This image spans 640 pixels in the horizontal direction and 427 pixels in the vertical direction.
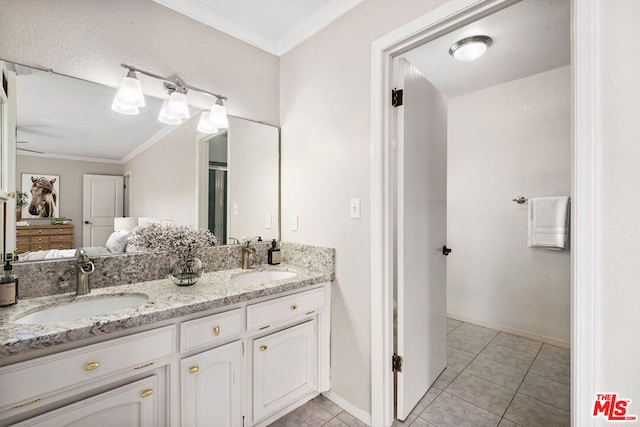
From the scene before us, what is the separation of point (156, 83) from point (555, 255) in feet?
11.2

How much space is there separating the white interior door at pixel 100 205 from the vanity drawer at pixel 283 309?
90 cm

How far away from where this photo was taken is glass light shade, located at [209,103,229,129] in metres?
1.82

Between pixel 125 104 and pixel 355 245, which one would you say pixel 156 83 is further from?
pixel 355 245

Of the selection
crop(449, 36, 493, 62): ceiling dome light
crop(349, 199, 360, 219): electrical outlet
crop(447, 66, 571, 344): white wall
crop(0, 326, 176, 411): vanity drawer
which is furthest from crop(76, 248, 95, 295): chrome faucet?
crop(447, 66, 571, 344): white wall

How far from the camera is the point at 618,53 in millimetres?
899

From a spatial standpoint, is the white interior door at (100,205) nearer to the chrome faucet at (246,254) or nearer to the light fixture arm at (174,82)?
the light fixture arm at (174,82)

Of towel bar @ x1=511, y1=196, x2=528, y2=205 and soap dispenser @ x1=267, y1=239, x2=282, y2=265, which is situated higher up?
towel bar @ x1=511, y1=196, x2=528, y2=205

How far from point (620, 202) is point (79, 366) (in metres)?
1.85

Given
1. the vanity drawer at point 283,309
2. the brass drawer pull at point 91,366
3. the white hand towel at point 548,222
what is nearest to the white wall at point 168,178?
the vanity drawer at point 283,309

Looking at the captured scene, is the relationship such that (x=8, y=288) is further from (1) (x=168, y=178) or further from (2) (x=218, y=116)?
(2) (x=218, y=116)

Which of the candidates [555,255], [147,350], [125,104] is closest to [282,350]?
[147,350]

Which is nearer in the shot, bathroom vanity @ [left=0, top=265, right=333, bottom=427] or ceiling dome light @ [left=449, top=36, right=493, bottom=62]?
bathroom vanity @ [left=0, top=265, right=333, bottom=427]

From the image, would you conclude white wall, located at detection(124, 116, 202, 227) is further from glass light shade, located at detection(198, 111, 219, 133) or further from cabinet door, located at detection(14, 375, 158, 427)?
cabinet door, located at detection(14, 375, 158, 427)

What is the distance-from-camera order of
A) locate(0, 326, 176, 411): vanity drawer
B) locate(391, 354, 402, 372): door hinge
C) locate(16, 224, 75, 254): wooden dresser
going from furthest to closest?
locate(391, 354, 402, 372): door hinge
locate(16, 224, 75, 254): wooden dresser
locate(0, 326, 176, 411): vanity drawer
